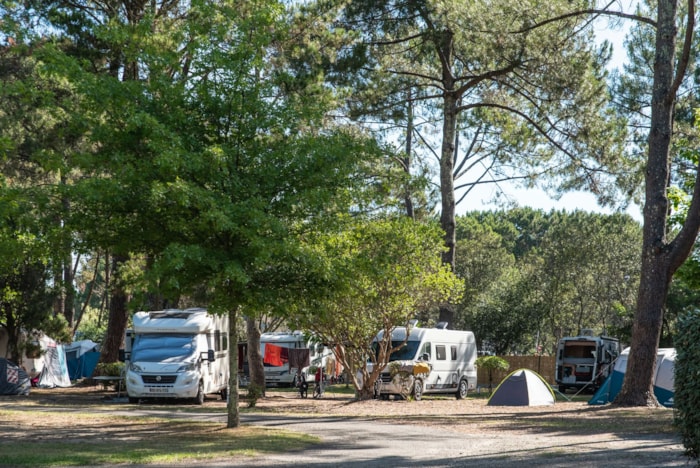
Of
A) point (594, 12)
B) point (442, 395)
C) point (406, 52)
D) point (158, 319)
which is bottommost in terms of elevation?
point (442, 395)

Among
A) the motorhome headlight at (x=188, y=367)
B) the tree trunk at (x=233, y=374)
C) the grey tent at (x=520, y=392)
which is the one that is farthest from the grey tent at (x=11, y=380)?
the grey tent at (x=520, y=392)

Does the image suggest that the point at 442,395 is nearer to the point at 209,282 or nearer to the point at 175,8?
the point at 175,8

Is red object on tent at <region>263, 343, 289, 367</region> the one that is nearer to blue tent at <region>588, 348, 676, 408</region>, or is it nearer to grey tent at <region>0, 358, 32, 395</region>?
grey tent at <region>0, 358, 32, 395</region>

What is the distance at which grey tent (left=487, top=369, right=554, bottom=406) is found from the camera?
22.5 metres

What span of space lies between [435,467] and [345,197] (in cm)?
486

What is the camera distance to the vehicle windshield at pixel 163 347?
2128 centimetres

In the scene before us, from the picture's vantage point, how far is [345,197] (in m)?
13.3

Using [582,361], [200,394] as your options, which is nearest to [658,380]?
[582,361]

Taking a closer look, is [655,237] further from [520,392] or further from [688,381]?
[688,381]

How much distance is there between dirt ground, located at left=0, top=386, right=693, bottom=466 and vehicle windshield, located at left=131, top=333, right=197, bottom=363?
1.26 meters

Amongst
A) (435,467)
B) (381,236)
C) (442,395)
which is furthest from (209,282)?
(442,395)

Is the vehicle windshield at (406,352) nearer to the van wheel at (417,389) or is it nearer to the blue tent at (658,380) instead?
the van wheel at (417,389)

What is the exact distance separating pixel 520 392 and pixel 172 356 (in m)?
9.19

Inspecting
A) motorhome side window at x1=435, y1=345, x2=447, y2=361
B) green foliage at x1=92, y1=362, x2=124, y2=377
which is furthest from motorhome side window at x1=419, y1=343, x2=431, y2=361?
green foliage at x1=92, y1=362, x2=124, y2=377
